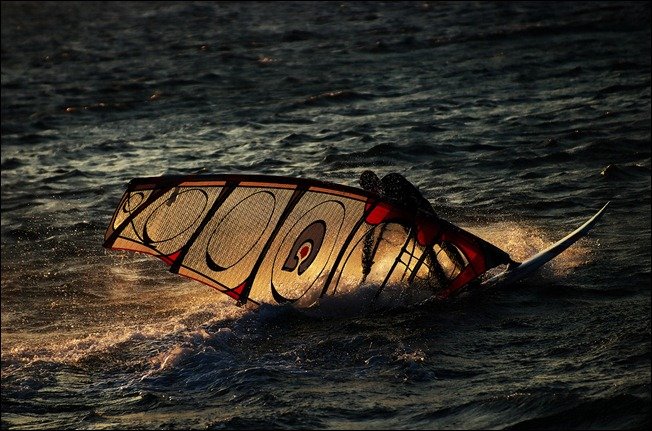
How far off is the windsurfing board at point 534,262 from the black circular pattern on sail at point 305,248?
1844 mm

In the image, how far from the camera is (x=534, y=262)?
11680 mm

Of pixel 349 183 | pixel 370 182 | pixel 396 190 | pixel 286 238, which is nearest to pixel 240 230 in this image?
pixel 286 238

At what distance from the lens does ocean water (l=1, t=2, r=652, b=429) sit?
923 cm

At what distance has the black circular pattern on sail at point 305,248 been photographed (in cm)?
1155

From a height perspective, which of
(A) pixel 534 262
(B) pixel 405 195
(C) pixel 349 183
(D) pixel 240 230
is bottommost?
(A) pixel 534 262

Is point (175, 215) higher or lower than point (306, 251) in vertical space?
higher

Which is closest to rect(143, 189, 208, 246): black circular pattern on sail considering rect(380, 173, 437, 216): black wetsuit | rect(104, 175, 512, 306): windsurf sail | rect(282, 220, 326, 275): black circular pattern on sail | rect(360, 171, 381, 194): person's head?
rect(104, 175, 512, 306): windsurf sail

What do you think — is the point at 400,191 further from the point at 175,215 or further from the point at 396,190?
the point at 175,215

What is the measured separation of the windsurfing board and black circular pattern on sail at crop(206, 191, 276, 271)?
2.48 meters

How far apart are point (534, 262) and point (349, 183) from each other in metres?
5.32

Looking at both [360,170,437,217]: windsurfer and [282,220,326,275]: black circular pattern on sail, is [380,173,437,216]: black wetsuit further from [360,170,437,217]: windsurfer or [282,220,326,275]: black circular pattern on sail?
[282,220,326,275]: black circular pattern on sail

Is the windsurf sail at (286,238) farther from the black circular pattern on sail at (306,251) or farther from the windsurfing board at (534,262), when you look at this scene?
the windsurfing board at (534,262)

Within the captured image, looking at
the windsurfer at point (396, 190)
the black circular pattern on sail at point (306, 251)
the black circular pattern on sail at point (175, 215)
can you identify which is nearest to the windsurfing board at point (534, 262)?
the windsurfer at point (396, 190)


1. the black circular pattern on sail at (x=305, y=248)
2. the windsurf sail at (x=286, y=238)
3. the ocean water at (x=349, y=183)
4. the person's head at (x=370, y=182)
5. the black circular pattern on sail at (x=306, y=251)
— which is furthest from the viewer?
the black circular pattern on sail at (x=305, y=248)
